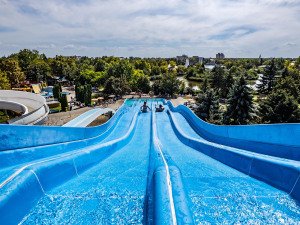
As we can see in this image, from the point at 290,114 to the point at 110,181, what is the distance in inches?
736

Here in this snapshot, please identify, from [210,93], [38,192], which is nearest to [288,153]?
[38,192]

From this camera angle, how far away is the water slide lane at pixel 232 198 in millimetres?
4375

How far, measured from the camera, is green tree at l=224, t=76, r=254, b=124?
69.9 ft

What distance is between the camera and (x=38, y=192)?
5238mm

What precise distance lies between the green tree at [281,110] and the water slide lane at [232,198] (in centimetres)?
1551

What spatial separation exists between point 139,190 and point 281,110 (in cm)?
1851

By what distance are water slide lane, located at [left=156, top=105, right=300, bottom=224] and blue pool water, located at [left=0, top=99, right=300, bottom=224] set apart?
0.02 metres

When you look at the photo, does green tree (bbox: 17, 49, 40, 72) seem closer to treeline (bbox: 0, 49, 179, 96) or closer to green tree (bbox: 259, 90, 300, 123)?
treeline (bbox: 0, 49, 179, 96)

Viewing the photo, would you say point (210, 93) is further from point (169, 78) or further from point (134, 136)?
point (169, 78)

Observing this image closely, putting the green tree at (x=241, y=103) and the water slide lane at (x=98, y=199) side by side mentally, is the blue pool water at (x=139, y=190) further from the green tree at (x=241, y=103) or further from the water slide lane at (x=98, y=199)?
the green tree at (x=241, y=103)

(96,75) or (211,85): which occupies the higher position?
(96,75)

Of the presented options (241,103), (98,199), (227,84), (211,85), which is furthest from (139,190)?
(211,85)

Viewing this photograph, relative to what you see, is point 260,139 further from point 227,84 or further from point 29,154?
point 227,84

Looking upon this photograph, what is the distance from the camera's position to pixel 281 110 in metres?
20.4
